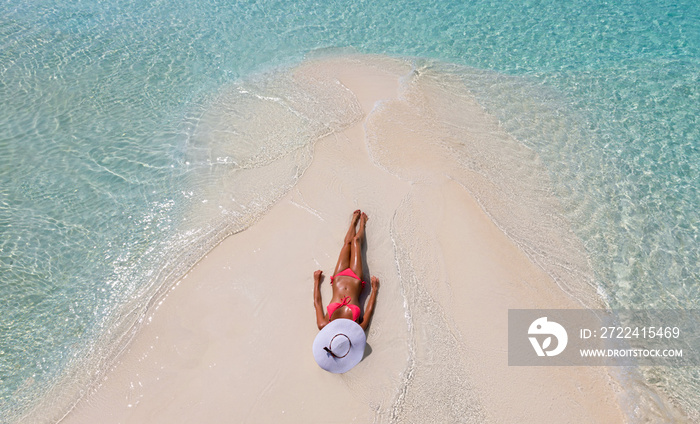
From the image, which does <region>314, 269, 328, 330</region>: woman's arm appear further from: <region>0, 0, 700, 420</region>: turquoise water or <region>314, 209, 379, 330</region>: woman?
<region>0, 0, 700, 420</region>: turquoise water

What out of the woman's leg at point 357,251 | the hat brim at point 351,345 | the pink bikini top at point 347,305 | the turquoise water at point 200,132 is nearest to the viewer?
the hat brim at point 351,345

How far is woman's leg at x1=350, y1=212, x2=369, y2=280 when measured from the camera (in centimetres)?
661

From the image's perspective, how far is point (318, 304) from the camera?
6250 mm

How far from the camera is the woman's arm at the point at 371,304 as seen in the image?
616cm

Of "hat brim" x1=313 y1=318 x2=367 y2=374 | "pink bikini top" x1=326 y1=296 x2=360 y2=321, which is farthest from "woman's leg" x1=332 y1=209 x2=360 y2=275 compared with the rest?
"hat brim" x1=313 y1=318 x2=367 y2=374

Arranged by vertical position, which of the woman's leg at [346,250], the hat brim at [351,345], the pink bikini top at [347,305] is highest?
the woman's leg at [346,250]

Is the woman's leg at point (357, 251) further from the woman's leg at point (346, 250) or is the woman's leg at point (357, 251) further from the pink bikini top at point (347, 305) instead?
the pink bikini top at point (347, 305)

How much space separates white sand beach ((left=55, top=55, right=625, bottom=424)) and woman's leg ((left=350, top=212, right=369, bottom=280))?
0.19 metres

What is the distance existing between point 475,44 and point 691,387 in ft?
28.2

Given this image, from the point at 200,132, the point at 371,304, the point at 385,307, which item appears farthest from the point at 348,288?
the point at 200,132

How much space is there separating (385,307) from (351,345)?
0.88 meters

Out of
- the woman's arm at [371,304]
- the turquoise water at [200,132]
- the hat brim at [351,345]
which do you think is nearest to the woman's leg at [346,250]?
the woman's arm at [371,304]

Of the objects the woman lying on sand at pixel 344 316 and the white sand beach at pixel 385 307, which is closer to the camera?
the white sand beach at pixel 385 307

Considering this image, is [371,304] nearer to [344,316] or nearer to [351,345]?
[344,316]
